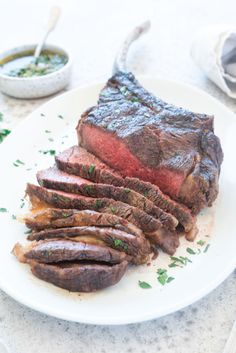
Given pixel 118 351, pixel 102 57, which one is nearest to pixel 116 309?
pixel 118 351

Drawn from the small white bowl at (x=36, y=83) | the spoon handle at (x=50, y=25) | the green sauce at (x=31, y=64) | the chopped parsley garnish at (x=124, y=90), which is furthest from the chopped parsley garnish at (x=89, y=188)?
the spoon handle at (x=50, y=25)

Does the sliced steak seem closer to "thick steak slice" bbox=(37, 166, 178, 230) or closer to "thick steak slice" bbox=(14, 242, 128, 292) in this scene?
"thick steak slice" bbox=(14, 242, 128, 292)

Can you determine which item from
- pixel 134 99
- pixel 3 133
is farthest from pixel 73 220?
pixel 3 133

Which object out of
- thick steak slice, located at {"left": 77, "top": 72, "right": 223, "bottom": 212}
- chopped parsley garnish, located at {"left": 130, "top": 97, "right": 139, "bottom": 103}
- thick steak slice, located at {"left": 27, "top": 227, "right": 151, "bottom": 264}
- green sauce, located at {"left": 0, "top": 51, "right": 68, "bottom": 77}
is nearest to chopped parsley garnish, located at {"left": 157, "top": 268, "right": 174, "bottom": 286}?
thick steak slice, located at {"left": 27, "top": 227, "right": 151, "bottom": 264}

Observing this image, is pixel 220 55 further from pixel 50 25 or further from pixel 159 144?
pixel 50 25

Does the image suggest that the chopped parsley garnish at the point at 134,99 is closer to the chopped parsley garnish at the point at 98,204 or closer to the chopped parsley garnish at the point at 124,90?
the chopped parsley garnish at the point at 124,90

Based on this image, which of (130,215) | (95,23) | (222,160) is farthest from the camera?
(95,23)

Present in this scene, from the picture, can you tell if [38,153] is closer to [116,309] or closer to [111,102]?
[111,102]
